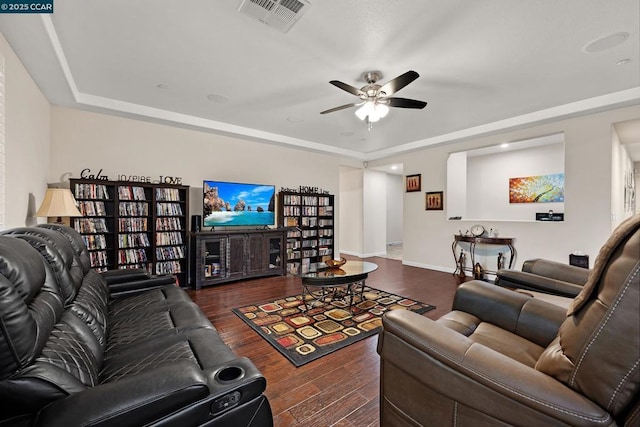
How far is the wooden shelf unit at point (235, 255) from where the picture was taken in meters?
4.30

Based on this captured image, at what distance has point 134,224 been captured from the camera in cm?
396

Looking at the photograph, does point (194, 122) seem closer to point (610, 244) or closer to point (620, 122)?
A: point (610, 244)

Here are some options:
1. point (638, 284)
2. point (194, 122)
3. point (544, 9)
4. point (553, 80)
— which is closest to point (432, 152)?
point (553, 80)

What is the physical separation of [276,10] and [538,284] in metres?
2.99

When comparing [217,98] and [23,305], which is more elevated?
[217,98]

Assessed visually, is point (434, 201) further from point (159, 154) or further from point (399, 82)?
point (159, 154)

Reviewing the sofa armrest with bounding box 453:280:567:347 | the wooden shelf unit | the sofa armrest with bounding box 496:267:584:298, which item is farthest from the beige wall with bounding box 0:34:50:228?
the sofa armrest with bounding box 496:267:584:298

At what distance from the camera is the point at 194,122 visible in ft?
14.3

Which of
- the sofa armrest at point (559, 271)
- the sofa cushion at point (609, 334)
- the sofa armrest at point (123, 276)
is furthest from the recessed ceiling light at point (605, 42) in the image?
the sofa armrest at point (123, 276)

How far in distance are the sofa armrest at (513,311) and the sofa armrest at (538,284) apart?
2.11ft

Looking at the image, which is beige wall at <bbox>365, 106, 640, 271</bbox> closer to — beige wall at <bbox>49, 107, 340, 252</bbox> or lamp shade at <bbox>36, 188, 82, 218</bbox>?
beige wall at <bbox>49, 107, 340, 252</bbox>

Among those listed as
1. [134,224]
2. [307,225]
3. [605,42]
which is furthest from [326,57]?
[307,225]

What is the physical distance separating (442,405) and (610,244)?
834 mm

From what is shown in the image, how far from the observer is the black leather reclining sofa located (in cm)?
81
